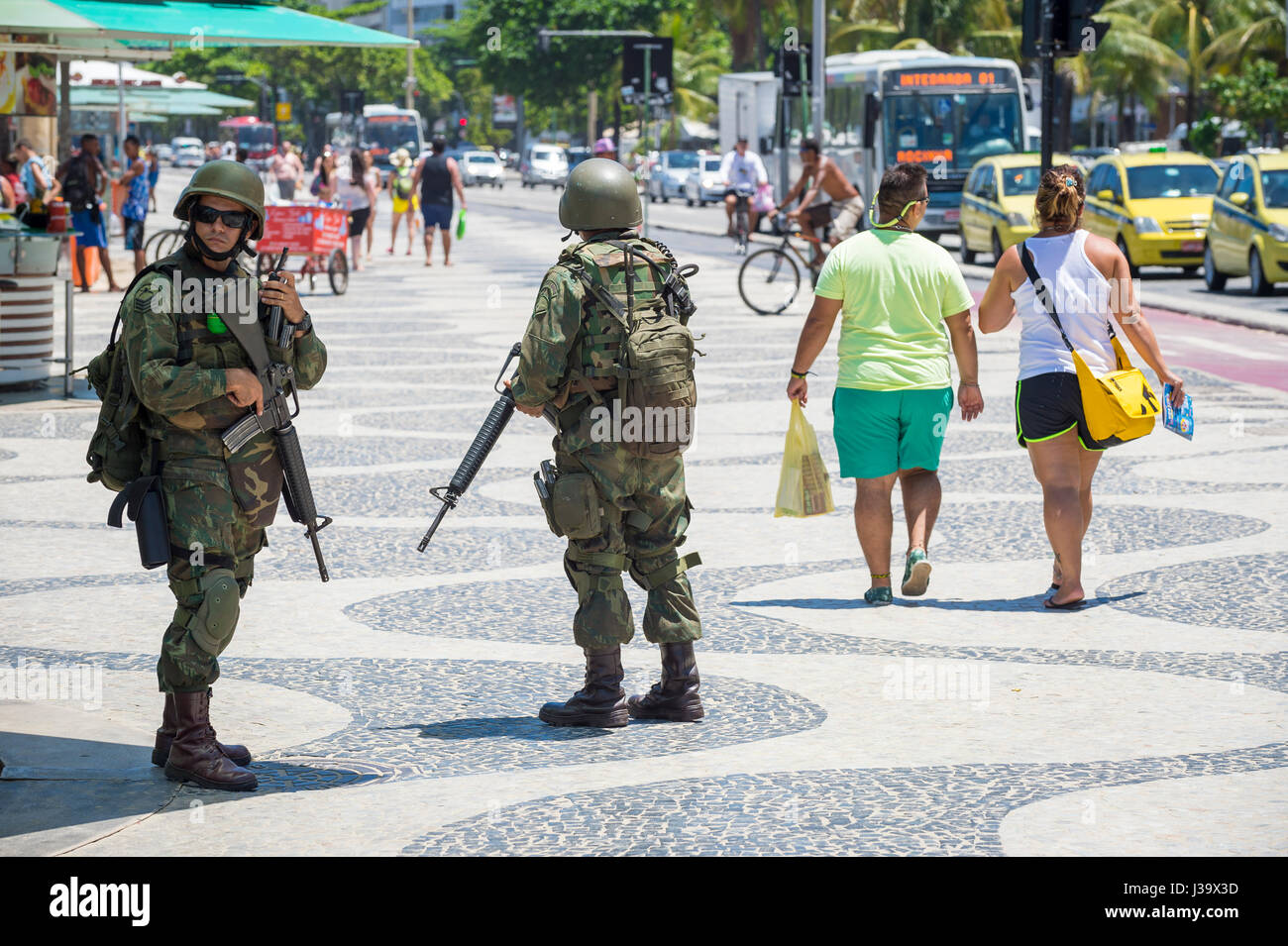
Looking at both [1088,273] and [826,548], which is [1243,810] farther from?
[826,548]

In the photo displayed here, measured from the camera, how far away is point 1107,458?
11.0 meters

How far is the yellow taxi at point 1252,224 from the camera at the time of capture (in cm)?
2164

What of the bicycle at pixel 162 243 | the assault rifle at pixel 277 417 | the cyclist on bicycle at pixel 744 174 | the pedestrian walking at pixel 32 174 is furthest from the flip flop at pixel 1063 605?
the cyclist on bicycle at pixel 744 174

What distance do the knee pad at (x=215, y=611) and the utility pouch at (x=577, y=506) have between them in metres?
0.98

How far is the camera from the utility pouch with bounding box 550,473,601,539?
553cm

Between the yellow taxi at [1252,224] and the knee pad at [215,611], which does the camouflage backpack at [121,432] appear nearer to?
the knee pad at [215,611]

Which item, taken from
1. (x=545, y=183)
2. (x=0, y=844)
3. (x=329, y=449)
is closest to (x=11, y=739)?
(x=0, y=844)

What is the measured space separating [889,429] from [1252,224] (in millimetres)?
15901

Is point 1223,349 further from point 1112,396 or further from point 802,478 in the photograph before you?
point 802,478

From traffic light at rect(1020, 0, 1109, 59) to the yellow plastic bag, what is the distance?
10390 mm

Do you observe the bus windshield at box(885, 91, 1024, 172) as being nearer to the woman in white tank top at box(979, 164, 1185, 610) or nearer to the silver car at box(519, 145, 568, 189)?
the woman in white tank top at box(979, 164, 1185, 610)

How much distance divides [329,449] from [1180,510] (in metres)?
4.81

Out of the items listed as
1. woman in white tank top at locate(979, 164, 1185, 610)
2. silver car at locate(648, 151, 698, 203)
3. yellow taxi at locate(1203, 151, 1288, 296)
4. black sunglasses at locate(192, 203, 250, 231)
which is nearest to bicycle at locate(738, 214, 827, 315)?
yellow taxi at locate(1203, 151, 1288, 296)

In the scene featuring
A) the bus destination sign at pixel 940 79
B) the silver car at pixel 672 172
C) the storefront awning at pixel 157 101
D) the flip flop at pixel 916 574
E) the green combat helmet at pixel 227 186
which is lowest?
the flip flop at pixel 916 574
